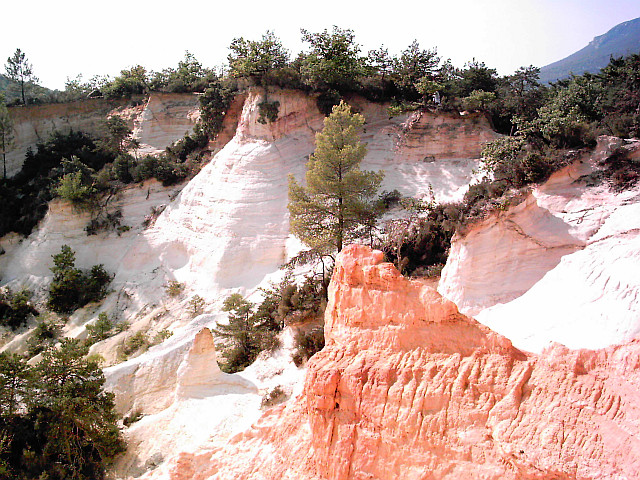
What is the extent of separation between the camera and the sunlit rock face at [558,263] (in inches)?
321

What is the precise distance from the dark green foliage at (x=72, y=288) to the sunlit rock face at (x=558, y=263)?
16980mm

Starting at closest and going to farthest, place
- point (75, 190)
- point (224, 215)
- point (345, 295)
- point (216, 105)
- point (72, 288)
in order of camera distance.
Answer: point (345, 295), point (224, 215), point (72, 288), point (75, 190), point (216, 105)

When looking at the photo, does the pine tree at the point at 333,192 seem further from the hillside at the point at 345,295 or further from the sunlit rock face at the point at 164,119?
the sunlit rock face at the point at 164,119

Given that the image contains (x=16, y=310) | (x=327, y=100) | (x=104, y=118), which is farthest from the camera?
(x=104, y=118)

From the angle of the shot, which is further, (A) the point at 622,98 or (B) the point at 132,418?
(A) the point at 622,98

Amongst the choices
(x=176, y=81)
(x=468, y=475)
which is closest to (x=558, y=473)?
(x=468, y=475)

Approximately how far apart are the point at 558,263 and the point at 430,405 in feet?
21.0

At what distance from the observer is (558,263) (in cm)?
1079


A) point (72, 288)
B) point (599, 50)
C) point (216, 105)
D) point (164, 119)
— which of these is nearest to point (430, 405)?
point (72, 288)

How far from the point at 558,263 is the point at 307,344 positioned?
20.8 ft

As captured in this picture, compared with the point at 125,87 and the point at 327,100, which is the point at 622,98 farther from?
the point at 125,87

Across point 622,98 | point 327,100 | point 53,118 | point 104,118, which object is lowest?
point 622,98

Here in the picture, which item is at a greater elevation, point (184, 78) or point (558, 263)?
point (184, 78)

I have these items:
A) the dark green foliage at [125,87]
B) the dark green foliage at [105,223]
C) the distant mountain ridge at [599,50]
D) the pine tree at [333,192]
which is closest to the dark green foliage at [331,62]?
A: the pine tree at [333,192]
